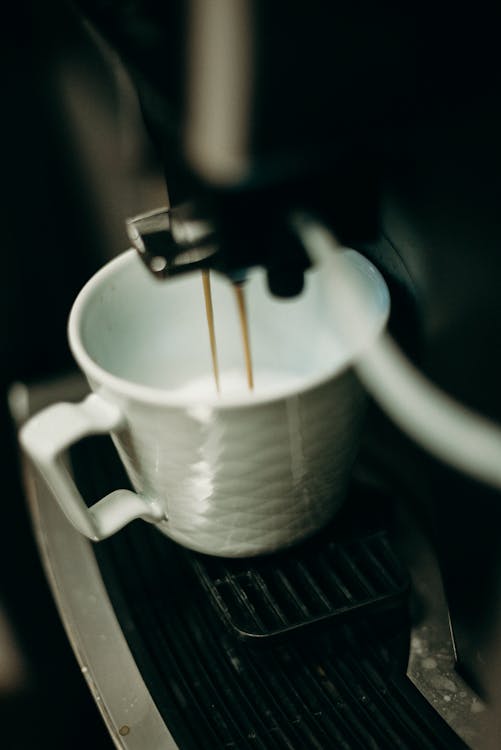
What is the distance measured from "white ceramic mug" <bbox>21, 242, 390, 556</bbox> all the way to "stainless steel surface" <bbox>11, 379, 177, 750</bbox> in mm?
44

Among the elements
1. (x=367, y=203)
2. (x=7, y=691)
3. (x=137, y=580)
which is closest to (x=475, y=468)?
(x=367, y=203)

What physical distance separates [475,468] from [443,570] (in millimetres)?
108

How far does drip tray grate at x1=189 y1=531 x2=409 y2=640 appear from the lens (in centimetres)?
33

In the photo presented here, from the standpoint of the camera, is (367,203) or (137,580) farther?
(137,580)

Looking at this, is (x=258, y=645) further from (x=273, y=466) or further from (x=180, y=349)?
(x=180, y=349)

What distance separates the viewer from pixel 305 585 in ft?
1.16

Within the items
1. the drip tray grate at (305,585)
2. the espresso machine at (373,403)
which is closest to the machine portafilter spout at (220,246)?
the espresso machine at (373,403)

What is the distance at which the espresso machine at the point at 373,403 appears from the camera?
0.65 feet

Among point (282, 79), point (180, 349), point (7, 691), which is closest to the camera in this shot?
point (282, 79)

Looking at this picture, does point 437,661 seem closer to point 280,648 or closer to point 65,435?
point 280,648

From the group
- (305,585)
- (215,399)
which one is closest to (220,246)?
(215,399)

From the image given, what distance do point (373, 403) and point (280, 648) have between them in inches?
4.9

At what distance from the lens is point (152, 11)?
0.23 m

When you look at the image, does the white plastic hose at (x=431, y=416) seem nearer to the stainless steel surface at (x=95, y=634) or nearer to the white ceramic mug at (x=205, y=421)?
the white ceramic mug at (x=205, y=421)
